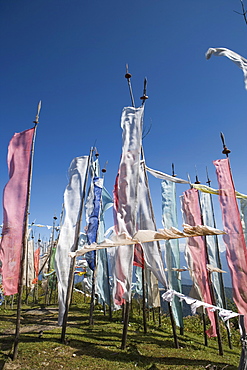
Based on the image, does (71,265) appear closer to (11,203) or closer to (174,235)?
(11,203)

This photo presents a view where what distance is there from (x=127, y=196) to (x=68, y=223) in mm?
2233

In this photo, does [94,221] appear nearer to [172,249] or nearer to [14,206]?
[172,249]

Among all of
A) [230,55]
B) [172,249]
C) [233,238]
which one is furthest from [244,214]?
[230,55]

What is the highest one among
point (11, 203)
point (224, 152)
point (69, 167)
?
point (69, 167)

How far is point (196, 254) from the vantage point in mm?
8305

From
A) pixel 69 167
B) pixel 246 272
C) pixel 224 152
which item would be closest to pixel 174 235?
pixel 246 272

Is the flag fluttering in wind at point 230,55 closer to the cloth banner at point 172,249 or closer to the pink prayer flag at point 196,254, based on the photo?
the pink prayer flag at point 196,254

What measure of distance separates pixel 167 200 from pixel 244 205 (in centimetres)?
299

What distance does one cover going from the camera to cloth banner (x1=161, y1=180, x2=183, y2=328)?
888 centimetres

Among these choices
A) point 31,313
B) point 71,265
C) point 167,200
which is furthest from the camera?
point 31,313

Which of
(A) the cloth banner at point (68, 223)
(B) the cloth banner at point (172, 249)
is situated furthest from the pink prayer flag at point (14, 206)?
(B) the cloth banner at point (172, 249)

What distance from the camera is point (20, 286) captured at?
5797 mm

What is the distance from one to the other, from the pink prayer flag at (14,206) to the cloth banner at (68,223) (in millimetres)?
1645

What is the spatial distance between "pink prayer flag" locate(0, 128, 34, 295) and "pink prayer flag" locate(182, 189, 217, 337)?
5.39 m
